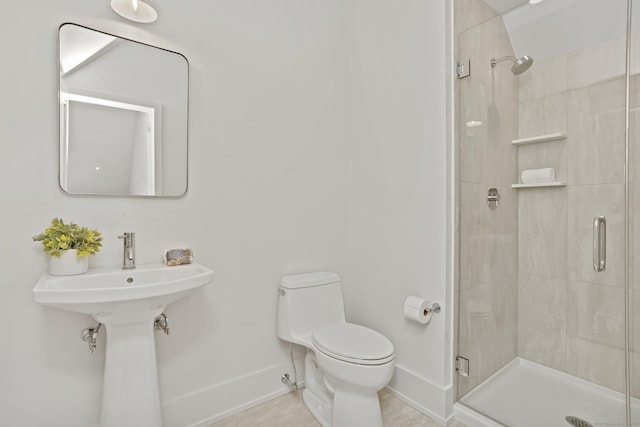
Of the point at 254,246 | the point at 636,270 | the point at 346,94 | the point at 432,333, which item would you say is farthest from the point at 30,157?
the point at 636,270

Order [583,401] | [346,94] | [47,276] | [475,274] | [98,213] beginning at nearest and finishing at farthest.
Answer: [47,276] < [98,213] < [583,401] < [475,274] < [346,94]

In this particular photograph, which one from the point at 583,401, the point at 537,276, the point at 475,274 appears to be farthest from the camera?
the point at 537,276

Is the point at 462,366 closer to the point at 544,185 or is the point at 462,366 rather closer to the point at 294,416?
the point at 294,416

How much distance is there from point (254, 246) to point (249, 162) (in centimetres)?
46

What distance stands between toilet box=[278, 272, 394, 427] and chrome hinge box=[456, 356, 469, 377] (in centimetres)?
46

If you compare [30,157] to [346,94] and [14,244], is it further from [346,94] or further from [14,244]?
[346,94]

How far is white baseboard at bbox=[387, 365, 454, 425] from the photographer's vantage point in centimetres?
165

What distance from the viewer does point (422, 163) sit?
1770 mm

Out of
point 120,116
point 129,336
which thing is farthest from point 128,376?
point 120,116

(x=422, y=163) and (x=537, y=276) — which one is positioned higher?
(x=422, y=163)

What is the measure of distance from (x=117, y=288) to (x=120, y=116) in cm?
80

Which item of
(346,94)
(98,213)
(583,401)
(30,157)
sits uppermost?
(346,94)

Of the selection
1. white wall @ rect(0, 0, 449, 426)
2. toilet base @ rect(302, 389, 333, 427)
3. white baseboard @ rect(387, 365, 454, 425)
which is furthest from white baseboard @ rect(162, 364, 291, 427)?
white baseboard @ rect(387, 365, 454, 425)

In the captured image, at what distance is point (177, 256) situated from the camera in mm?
1495
